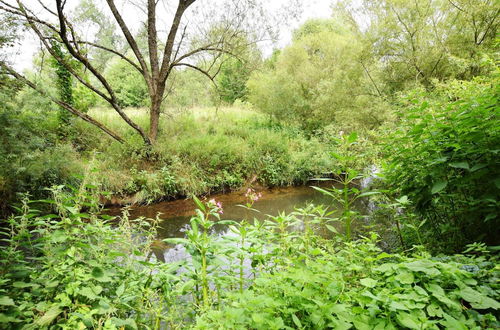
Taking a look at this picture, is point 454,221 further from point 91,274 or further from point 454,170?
point 91,274

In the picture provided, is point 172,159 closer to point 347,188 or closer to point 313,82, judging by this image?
point 347,188

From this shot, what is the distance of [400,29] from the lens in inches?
348

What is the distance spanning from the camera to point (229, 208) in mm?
6953

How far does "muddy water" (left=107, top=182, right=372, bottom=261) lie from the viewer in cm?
552

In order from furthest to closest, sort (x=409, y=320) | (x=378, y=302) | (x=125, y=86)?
A: (x=125, y=86)
(x=378, y=302)
(x=409, y=320)

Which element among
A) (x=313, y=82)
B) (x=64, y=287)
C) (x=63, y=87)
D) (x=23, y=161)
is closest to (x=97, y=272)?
(x=64, y=287)

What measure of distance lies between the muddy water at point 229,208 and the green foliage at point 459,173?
3.33 metres

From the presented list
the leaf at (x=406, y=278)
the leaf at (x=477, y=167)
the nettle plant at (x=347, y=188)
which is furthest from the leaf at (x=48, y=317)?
the leaf at (x=477, y=167)

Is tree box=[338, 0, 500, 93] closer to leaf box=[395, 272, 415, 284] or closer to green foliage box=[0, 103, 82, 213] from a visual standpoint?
leaf box=[395, 272, 415, 284]

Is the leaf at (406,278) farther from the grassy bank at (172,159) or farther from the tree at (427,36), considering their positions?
the tree at (427,36)

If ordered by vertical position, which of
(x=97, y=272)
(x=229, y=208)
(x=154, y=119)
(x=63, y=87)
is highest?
(x=63, y=87)

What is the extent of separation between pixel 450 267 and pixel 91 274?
6.24 ft

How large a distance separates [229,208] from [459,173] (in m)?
5.72

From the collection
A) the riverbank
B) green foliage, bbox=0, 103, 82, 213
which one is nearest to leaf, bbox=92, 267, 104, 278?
green foliage, bbox=0, 103, 82, 213
